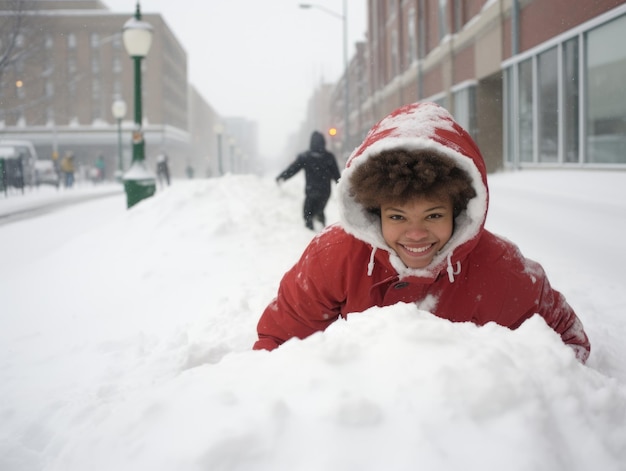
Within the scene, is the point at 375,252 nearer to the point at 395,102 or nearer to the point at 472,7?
the point at 472,7

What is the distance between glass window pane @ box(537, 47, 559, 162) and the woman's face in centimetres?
759

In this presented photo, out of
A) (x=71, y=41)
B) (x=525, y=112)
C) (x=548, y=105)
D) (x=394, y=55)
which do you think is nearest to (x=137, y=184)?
(x=71, y=41)

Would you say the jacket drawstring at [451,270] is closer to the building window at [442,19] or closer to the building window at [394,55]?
the building window at [442,19]

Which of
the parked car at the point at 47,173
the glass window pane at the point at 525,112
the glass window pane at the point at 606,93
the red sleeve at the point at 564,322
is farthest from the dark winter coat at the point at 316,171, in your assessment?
the parked car at the point at 47,173

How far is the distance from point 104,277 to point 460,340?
4474 mm

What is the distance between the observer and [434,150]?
7.47ft

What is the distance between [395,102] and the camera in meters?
23.5

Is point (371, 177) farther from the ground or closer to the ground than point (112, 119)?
closer to the ground

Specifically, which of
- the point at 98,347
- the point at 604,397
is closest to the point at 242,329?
the point at 98,347

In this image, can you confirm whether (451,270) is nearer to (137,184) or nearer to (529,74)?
(137,184)

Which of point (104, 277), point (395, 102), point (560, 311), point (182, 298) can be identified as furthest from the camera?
point (395, 102)

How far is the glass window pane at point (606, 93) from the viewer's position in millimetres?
6742

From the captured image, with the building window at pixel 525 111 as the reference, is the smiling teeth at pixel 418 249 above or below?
below

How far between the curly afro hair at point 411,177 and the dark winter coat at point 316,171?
6.57 m
